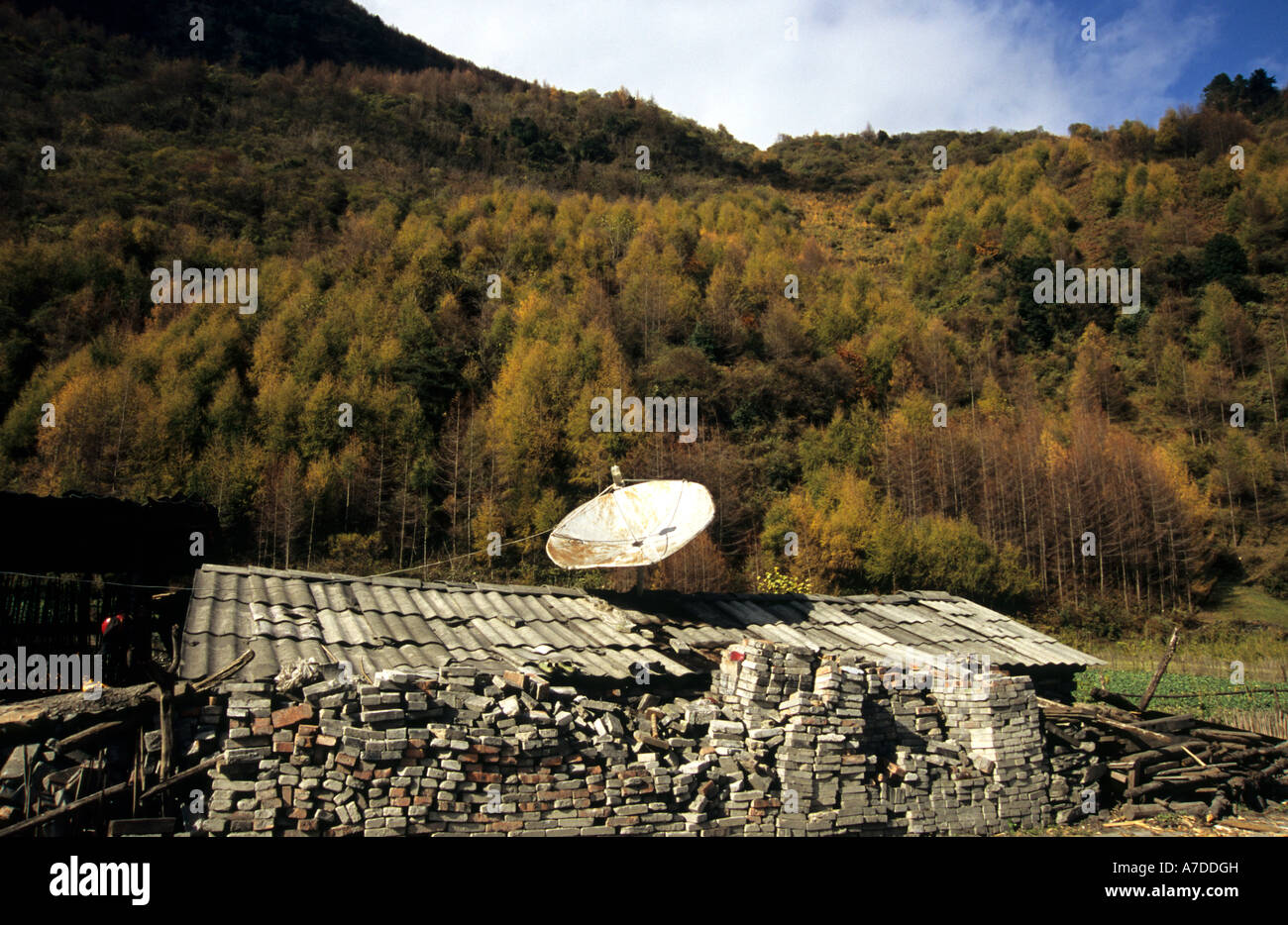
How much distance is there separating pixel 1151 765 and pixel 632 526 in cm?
819

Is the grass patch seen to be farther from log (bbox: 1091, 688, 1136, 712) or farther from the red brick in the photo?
the red brick

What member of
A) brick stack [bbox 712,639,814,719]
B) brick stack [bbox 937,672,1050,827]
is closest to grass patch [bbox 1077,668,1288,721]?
brick stack [bbox 937,672,1050,827]

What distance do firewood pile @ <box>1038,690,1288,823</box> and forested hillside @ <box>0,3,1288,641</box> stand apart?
12.7 meters

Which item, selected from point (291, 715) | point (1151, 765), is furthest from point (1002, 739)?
point (291, 715)

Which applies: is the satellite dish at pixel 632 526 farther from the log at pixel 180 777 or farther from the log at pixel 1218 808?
the log at pixel 1218 808

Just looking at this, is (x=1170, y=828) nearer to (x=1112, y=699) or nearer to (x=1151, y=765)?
(x=1151, y=765)

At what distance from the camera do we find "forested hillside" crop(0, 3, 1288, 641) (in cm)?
3112

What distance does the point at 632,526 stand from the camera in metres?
10.6

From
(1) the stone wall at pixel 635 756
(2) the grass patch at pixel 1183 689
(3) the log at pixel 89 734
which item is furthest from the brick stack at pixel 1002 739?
(3) the log at pixel 89 734

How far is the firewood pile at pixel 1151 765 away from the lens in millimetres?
10102

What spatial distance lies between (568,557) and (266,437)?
27.3 m

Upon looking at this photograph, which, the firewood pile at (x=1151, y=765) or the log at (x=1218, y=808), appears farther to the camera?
the firewood pile at (x=1151, y=765)

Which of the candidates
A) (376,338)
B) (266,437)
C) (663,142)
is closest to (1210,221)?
(663,142)

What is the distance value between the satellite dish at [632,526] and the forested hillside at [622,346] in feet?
29.0
